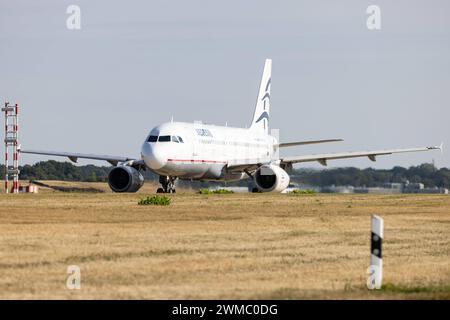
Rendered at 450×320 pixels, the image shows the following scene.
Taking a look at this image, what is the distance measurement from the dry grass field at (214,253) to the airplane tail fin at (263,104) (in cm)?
4033

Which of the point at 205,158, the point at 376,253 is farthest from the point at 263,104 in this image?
the point at 376,253

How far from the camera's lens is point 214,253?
2275 cm

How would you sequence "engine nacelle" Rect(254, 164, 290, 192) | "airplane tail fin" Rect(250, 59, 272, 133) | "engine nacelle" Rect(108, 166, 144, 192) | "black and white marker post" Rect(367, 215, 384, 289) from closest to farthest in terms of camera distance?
1. "black and white marker post" Rect(367, 215, 384, 289)
2. "engine nacelle" Rect(254, 164, 290, 192)
3. "engine nacelle" Rect(108, 166, 144, 192)
4. "airplane tail fin" Rect(250, 59, 272, 133)

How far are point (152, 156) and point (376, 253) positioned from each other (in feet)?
138

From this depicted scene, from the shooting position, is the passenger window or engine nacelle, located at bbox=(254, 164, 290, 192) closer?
the passenger window

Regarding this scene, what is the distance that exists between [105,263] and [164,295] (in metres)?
4.23

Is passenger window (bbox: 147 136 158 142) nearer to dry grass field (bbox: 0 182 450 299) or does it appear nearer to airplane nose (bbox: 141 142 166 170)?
airplane nose (bbox: 141 142 166 170)

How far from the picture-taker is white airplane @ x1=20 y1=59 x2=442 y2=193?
60.5 m

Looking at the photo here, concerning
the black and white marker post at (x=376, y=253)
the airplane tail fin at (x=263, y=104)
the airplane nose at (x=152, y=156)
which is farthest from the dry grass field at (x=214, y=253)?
the airplane tail fin at (x=263, y=104)

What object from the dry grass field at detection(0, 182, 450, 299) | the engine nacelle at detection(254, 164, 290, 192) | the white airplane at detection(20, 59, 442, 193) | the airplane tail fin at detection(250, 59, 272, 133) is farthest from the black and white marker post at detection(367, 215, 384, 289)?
the airplane tail fin at detection(250, 59, 272, 133)

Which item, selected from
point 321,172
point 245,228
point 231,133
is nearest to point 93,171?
point 231,133

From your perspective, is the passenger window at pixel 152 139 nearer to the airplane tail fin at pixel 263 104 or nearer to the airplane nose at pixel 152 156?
the airplane nose at pixel 152 156

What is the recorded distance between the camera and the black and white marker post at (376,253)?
17.6 metres
